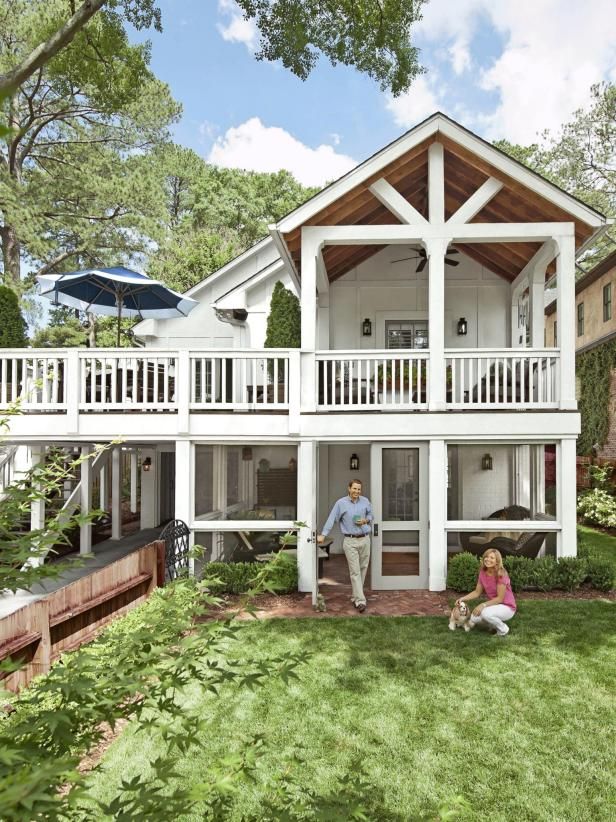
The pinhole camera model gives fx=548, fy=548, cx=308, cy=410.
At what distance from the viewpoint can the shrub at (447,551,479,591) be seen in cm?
850

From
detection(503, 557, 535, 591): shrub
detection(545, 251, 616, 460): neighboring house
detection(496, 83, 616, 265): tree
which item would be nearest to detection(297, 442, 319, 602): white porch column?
detection(503, 557, 535, 591): shrub

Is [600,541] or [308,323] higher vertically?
[308,323]

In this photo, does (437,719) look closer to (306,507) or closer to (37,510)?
(306,507)

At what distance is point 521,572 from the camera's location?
8.57m

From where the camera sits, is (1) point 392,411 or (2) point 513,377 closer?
(2) point 513,377

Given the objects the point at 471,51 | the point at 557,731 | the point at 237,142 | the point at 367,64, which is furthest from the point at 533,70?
the point at 557,731

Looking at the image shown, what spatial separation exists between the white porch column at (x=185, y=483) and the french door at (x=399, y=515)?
2.95 meters

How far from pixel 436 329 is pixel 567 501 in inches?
136

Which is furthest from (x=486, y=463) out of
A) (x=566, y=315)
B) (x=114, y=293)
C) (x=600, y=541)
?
(x=114, y=293)

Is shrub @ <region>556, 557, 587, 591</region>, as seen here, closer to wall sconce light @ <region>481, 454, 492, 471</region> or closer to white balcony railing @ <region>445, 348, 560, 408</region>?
wall sconce light @ <region>481, 454, 492, 471</region>

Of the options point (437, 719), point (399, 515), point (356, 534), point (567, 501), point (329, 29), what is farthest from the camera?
point (329, 29)

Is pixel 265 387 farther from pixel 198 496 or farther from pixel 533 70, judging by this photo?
pixel 533 70

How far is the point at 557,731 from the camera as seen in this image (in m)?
4.63

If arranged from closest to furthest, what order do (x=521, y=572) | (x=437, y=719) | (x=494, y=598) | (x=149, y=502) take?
(x=437, y=719) < (x=494, y=598) < (x=521, y=572) < (x=149, y=502)
